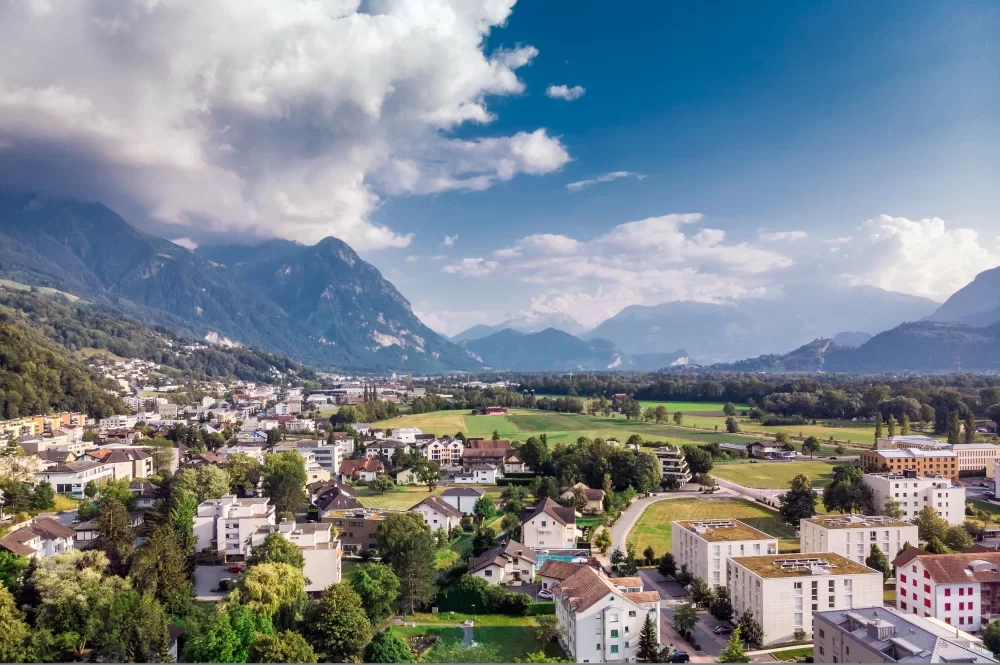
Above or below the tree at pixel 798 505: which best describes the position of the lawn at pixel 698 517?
below

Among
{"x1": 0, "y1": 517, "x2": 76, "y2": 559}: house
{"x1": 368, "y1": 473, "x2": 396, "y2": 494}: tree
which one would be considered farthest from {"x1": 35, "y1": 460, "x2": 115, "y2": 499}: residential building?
{"x1": 368, "y1": 473, "x2": 396, "y2": 494}: tree

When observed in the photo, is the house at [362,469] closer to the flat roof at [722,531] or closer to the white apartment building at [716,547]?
the flat roof at [722,531]

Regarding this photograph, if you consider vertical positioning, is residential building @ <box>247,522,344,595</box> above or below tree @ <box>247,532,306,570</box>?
below

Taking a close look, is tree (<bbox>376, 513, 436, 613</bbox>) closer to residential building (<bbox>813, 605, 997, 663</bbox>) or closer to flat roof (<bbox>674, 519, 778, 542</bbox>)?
flat roof (<bbox>674, 519, 778, 542</bbox>)

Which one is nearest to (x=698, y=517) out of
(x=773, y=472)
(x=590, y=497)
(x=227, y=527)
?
(x=590, y=497)

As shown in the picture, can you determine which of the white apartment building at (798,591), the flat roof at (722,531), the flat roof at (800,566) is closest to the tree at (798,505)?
the flat roof at (722,531)

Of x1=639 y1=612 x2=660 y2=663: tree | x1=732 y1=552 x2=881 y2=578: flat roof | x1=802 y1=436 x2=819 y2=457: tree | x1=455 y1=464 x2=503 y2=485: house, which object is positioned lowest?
x1=455 y1=464 x2=503 y2=485: house
